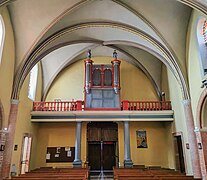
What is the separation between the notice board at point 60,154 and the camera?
12.9 meters

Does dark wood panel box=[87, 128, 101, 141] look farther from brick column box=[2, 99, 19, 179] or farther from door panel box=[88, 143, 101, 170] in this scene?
brick column box=[2, 99, 19, 179]

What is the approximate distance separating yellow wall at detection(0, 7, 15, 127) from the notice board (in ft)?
17.3

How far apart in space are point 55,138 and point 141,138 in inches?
226

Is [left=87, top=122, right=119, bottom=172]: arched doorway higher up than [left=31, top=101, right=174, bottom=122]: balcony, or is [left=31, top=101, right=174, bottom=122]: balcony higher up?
[left=31, top=101, right=174, bottom=122]: balcony

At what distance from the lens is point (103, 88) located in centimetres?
1268

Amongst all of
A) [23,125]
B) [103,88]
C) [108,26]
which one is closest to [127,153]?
[103,88]

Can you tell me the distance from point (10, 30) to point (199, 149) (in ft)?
31.4

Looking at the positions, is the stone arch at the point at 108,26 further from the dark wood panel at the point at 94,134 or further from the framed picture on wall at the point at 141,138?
the dark wood panel at the point at 94,134

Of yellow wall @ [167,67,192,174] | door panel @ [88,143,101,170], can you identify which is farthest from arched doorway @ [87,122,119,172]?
yellow wall @ [167,67,192,174]

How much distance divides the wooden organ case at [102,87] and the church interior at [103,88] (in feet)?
0.21

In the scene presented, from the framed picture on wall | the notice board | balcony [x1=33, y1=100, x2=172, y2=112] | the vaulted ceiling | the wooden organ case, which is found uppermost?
the vaulted ceiling

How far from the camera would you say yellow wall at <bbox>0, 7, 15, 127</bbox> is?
26.8 ft

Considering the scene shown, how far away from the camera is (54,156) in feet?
42.5

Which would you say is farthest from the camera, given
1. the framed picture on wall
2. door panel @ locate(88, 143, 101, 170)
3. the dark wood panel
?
door panel @ locate(88, 143, 101, 170)
